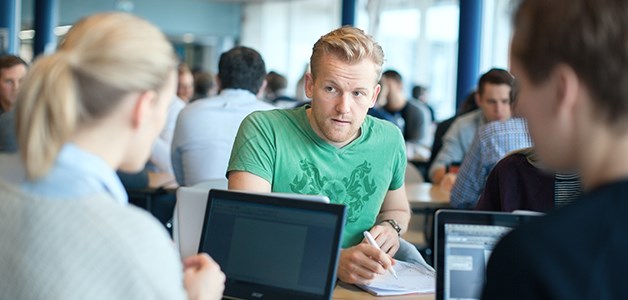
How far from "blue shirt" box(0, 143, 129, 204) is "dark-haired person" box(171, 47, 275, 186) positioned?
142 inches

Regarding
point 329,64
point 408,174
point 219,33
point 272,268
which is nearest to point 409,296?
point 272,268

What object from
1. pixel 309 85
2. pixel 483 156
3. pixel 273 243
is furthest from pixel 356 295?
pixel 483 156

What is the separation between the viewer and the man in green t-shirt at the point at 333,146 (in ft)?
8.77

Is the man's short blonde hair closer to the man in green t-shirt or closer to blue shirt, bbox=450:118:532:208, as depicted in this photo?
the man in green t-shirt

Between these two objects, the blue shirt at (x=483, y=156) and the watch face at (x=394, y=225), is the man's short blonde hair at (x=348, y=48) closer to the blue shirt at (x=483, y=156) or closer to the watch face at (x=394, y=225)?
the watch face at (x=394, y=225)

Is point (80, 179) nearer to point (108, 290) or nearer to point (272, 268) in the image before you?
point (108, 290)

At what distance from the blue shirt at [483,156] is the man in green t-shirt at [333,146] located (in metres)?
1.09

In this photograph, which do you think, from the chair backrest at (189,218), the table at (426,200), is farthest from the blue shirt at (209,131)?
the chair backrest at (189,218)

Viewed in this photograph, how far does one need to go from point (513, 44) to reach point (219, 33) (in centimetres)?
1942

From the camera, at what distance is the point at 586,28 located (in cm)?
110

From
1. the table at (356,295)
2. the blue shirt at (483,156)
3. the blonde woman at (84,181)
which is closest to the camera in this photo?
the blonde woman at (84,181)

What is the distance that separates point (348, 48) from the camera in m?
2.68

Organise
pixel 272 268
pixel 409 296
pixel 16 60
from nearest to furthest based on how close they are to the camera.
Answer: pixel 272 268
pixel 409 296
pixel 16 60

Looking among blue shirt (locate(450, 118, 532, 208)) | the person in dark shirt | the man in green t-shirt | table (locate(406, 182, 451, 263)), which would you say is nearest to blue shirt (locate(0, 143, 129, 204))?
the person in dark shirt
